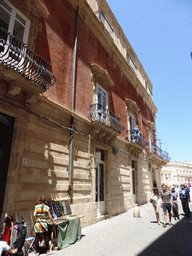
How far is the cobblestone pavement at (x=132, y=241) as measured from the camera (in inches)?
194

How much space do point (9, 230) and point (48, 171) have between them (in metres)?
2.55

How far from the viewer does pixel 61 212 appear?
655 centimetres

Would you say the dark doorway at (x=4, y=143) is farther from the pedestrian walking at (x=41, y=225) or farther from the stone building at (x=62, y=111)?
the pedestrian walking at (x=41, y=225)

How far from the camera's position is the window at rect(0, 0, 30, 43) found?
609 centimetres

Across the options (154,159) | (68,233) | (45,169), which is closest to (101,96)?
(45,169)

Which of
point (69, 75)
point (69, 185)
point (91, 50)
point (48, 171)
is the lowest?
point (69, 185)

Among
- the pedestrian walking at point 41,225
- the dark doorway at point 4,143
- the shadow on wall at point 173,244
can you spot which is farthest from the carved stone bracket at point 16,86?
the shadow on wall at point 173,244

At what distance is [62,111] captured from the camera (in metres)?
7.75

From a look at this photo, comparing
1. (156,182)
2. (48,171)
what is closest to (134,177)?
(156,182)

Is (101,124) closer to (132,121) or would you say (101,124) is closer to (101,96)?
(101,96)

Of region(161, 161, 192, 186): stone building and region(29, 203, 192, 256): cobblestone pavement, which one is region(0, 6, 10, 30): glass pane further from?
region(161, 161, 192, 186): stone building

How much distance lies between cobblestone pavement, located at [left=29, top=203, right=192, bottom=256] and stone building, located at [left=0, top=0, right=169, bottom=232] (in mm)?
1339

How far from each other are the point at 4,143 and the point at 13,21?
13.4 ft

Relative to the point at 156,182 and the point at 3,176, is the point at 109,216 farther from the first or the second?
the point at 156,182
